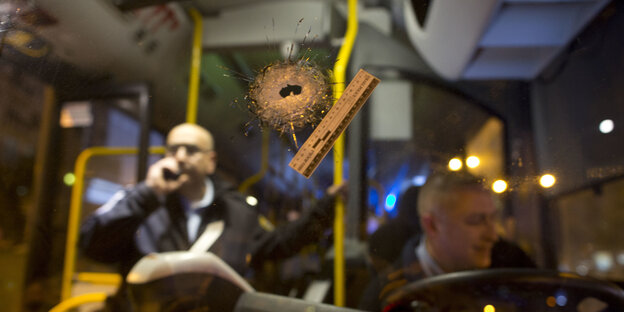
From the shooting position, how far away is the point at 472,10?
2.39ft

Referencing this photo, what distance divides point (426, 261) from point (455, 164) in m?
0.19

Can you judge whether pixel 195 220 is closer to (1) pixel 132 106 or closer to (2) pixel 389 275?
(1) pixel 132 106

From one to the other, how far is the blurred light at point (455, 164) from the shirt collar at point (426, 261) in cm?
14

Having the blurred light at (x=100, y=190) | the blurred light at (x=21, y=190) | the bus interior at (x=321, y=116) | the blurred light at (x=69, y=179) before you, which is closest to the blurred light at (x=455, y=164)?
the bus interior at (x=321, y=116)

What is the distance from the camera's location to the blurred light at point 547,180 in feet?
2.10

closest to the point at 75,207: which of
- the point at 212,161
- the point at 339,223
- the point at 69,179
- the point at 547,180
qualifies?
the point at 69,179

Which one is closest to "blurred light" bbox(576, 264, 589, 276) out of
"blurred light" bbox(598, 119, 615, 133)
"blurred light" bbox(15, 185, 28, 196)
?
"blurred light" bbox(598, 119, 615, 133)

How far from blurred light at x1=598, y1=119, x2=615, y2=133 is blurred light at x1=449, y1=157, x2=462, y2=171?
0.94 ft

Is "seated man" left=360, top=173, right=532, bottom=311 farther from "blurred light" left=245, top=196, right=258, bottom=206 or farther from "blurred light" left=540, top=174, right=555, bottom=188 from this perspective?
"blurred light" left=245, top=196, right=258, bottom=206

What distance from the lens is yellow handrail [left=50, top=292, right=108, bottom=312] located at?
715 millimetres

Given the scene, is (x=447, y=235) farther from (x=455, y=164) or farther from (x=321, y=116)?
(x=321, y=116)

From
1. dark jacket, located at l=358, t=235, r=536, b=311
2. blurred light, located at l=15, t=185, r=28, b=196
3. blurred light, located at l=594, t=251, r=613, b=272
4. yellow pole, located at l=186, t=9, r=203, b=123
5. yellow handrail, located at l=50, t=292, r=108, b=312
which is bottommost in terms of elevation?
yellow handrail, located at l=50, t=292, r=108, b=312

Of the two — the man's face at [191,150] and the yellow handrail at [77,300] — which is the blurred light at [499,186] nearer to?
the man's face at [191,150]

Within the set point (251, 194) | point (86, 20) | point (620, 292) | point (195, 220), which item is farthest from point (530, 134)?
point (86, 20)
